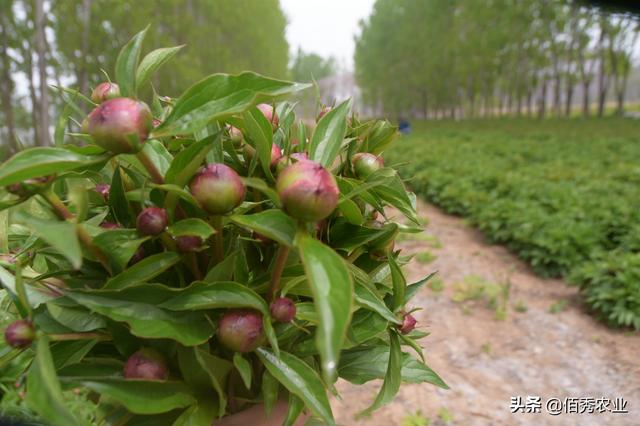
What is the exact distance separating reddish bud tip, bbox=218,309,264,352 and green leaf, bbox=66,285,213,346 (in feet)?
0.07

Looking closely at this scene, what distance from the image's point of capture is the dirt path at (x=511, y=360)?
217 cm

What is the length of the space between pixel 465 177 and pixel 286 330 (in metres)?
5.56

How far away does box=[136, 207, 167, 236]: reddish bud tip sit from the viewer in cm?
47

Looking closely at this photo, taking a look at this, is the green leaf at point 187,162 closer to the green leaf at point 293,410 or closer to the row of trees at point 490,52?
the green leaf at point 293,410

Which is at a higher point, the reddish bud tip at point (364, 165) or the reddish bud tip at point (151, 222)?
the reddish bud tip at point (364, 165)

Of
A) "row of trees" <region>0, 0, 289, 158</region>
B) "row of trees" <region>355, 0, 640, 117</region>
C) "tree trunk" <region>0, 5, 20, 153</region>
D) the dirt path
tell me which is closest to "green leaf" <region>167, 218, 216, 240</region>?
the dirt path

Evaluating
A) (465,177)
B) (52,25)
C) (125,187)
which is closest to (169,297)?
(125,187)

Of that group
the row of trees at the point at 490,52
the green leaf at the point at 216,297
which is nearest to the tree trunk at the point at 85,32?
the green leaf at the point at 216,297

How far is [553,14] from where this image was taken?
54.2 feet

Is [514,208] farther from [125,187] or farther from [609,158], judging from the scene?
[125,187]

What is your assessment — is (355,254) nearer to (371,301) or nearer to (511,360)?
(371,301)

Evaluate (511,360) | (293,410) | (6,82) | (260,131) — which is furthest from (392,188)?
(6,82)

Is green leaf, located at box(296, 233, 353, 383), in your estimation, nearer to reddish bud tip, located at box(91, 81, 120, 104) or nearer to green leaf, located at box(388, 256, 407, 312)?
green leaf, located at box(388, 256, 407, 312)

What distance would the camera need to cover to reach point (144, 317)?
478mm
